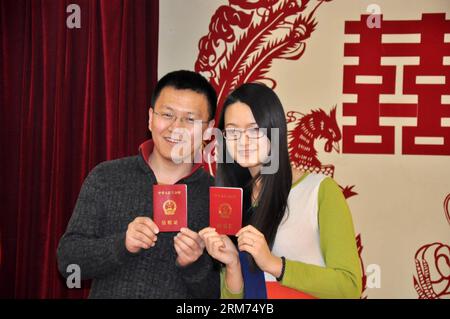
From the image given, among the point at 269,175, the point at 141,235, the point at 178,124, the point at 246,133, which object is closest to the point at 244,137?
the point at 246,133

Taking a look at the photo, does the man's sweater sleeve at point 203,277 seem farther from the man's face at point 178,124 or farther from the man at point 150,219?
the man's face at point 178,124

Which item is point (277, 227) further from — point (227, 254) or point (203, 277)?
point (203, 277)

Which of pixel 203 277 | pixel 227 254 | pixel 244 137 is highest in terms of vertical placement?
pixel 244 137

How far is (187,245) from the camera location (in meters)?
1.71

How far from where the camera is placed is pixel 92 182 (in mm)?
Answer: 1858

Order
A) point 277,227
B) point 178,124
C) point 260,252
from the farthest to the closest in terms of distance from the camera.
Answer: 1. point 178,124
2. point 277,227
3. point 260,252

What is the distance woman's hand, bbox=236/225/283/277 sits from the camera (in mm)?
1618

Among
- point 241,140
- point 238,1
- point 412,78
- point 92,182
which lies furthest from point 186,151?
point 412,78

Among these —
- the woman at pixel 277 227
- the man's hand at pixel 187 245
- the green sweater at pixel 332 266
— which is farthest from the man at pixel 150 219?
the green sweater at pixel 332 266

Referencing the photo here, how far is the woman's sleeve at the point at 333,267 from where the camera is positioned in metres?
1.61

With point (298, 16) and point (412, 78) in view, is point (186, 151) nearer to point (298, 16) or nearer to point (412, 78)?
point (298, 16)

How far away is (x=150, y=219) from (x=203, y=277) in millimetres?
295

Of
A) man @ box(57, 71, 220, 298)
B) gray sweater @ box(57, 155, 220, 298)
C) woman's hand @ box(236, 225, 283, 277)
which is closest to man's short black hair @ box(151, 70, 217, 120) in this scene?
man @ box(57, 71, 220, 298)

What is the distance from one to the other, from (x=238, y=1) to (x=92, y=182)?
154 centimetres
